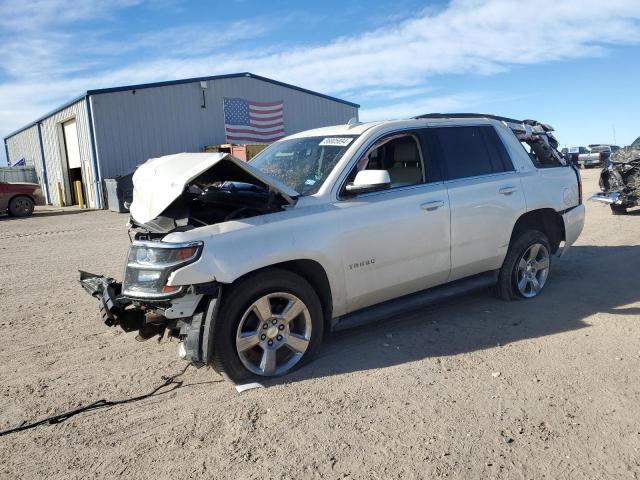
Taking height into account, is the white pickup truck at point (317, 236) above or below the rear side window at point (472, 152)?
below

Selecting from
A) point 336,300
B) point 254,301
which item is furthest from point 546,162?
point 254,301

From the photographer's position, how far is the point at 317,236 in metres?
3.99

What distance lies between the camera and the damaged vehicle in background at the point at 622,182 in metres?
11.7

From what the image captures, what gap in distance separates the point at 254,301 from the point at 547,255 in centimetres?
366

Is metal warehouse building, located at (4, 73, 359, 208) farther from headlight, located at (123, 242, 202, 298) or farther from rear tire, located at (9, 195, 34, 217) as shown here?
headlight, located at (123, 242, 202, 298)

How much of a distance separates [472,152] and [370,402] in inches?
112

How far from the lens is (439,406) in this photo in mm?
3459

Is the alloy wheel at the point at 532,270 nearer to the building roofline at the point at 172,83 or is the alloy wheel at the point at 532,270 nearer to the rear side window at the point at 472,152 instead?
the rear side window at the point at 472,152

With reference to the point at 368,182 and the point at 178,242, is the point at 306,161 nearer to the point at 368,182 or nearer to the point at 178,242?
the point at 368,182

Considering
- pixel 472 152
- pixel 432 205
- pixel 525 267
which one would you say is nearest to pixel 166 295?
pixel 432 205

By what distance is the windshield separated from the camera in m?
4.42

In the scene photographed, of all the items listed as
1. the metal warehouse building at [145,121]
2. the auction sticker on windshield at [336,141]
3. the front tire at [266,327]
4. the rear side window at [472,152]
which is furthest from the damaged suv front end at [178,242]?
the metal warehouse building at [145,121]

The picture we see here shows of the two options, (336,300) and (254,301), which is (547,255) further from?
(254,301)

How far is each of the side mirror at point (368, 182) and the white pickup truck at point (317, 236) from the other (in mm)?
13
